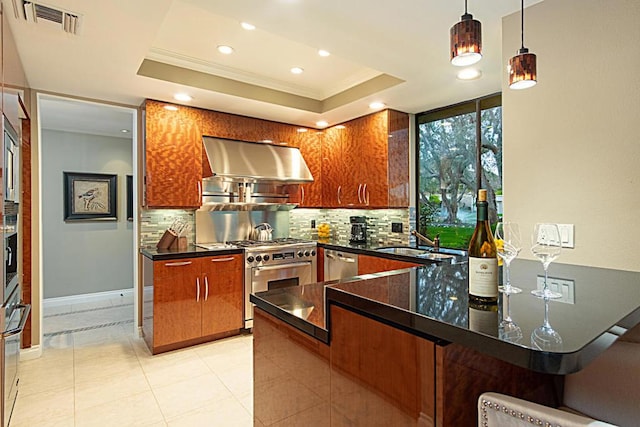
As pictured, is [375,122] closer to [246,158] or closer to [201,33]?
[246,158]

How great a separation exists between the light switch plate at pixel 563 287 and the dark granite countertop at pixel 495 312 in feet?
0.07

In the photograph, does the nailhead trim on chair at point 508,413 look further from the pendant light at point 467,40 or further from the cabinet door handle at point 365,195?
the cabinet door handle at point 365,195

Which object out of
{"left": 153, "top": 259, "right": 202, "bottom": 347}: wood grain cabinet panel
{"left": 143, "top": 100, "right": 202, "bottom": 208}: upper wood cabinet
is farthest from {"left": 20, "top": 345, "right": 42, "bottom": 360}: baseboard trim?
{"left": 143, "top": 100, "right": 202, "bottom": 208}: upper wood cabinet

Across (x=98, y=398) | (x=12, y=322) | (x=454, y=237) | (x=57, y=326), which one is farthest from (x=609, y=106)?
(x=57, y=326)

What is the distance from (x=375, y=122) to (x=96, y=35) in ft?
8.82

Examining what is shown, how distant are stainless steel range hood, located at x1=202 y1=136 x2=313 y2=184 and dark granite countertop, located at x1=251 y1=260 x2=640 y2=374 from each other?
2249mm

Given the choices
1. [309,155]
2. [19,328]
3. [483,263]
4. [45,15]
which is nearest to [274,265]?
[309,155]

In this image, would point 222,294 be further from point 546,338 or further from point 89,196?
point 546,338

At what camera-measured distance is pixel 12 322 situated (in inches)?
78.5

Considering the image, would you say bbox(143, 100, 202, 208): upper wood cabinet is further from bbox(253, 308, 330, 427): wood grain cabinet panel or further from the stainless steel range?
bbox(253, 308, 330, 427): wood grain cabinet panel

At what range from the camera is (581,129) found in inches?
72.4

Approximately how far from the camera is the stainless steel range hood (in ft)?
12.2

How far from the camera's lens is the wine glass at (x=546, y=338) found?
2.51ft

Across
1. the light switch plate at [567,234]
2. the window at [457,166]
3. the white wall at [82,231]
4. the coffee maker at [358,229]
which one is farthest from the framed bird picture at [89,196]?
the light switch plate at [567,234]
